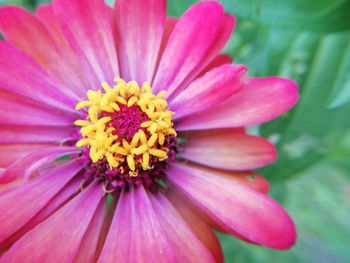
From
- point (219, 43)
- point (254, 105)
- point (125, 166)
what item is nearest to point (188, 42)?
point (219, 43)

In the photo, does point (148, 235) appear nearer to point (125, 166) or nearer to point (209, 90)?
point (125, 166)

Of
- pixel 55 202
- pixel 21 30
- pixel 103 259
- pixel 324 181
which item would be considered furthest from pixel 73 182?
pixel 324 181

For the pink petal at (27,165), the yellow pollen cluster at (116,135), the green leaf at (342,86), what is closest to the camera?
the pink petal at (27,165)

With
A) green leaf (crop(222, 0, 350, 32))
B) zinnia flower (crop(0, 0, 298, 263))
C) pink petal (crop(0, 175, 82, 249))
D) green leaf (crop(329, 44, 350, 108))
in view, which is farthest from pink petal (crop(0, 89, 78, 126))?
green leaf (crop(329, 44, 350, 108))

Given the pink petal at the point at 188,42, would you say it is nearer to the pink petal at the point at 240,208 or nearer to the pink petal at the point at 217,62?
the pink petal at the point at 217,62

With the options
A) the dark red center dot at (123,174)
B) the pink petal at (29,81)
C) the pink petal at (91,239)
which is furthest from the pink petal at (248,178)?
the pink petal at (29,81)

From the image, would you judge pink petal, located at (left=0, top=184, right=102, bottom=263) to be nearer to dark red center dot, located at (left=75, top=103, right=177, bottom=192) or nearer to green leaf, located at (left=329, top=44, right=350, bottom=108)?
dark red center dot, located at (left=75, top=103, right=177, bottom=192)

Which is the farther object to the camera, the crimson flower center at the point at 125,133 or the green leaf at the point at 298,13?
the green leaf at the point at 298,13

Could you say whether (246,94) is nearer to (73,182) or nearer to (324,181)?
(73,182)
